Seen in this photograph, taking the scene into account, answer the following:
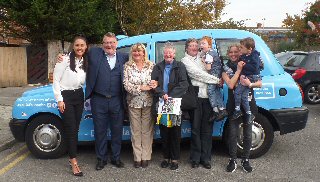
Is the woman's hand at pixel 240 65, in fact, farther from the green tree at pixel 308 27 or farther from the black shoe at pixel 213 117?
the green tree at pixel 308 27

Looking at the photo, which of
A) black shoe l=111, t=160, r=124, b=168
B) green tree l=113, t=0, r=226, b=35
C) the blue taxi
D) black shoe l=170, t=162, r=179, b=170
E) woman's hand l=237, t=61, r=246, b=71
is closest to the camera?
woman's hand l=237, t=61, r=246, b=71

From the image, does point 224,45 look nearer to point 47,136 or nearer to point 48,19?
point 47,136

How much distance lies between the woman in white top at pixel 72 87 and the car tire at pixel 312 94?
768 centimetres

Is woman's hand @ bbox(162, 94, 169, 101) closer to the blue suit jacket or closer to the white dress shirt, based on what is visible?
the blue suit jacket

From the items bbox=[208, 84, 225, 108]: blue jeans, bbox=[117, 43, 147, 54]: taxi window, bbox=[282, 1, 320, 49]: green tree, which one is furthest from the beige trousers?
bbox=[282, 1, 320, 49]: green tree

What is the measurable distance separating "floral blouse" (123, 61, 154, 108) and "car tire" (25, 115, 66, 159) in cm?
120

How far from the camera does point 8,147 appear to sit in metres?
6.56

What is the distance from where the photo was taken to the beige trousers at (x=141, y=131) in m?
5.22

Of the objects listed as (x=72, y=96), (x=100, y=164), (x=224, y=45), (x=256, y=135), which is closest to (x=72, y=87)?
(x=72, y=96)

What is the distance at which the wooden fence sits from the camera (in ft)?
48.5

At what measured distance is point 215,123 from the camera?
5488 millimetres

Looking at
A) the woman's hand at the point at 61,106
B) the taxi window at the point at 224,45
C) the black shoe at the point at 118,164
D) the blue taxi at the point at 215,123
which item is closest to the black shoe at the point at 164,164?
the blue taxi at the point at 215,123

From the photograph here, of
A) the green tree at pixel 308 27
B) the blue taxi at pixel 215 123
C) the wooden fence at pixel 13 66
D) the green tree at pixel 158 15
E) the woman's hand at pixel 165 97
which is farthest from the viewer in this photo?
the green tree at pixel 308 27

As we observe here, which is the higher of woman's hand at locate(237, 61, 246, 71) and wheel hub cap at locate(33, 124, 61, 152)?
woman's hand at locate(237, 61, 246, 71)
